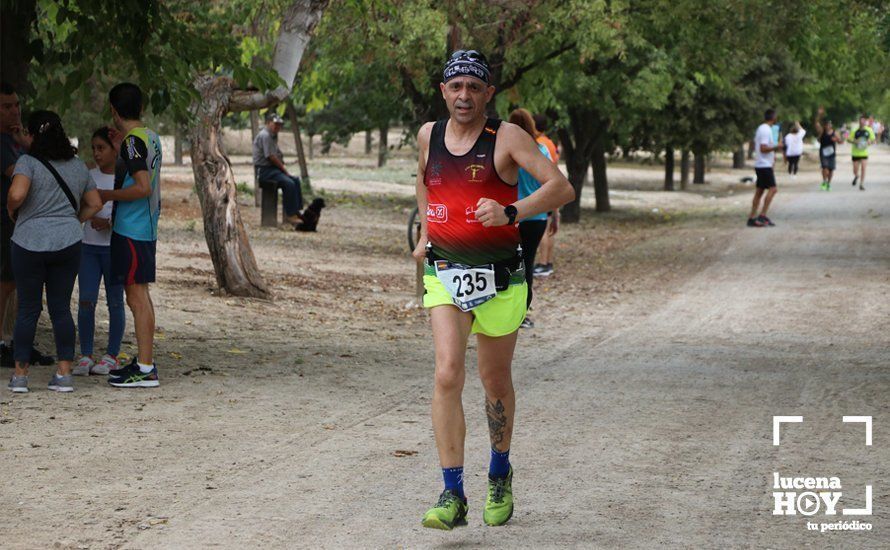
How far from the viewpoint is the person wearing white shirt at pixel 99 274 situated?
9.40 m

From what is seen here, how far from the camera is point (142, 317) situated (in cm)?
918

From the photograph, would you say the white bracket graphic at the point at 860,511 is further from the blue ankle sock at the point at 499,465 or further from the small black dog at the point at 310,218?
the small black dog at the point at 310,218

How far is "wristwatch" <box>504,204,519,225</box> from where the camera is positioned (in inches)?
218

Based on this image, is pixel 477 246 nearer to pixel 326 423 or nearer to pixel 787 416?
pixel 326 423

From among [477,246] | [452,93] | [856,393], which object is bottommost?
[856,393]

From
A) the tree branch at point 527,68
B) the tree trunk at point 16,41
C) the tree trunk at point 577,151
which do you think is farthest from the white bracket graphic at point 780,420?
the tree trunk at point 577,151

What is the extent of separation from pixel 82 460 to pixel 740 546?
3298 mm

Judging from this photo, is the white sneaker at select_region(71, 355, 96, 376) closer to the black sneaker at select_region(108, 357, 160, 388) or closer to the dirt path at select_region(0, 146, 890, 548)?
the dirt path at select_region(0, 146, 890, 548)

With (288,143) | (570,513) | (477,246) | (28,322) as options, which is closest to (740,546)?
(570,513)

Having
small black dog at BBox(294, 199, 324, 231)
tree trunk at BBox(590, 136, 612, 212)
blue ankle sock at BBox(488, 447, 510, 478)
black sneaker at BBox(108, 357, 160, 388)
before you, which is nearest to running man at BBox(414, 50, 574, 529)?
blue ankle sock at BBox(488, 447, 510, 478)

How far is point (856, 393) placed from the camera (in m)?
9.35

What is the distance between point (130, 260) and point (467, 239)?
4.01 meters

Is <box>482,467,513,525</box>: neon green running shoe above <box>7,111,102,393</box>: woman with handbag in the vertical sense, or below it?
below

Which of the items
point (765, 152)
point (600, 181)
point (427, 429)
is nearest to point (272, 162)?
point (765, 152)
